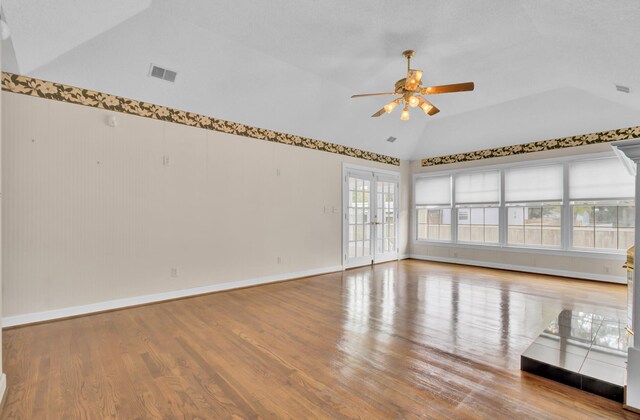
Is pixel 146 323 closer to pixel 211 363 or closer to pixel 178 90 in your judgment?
pixel 211 363

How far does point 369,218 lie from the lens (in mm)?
7008

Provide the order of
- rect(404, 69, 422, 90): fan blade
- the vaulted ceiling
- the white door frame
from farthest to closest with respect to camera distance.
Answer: the white door frame
rect(404, 69, 422, 90): fan blade
the vaulted ceiling

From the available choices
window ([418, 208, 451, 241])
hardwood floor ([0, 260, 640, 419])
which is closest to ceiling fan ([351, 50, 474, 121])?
hardwood floor ([0, 260, 640, 419])

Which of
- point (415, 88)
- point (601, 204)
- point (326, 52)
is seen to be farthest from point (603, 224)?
point (326, 52)

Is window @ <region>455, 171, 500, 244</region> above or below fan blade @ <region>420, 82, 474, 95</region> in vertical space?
below

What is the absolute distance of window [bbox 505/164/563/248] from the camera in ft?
19.5

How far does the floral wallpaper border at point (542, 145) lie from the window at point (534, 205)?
395 millimetres

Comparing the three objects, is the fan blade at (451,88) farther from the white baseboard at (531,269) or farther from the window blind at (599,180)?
the white baseboard at (531,269)

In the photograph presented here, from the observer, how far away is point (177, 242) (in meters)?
4.31

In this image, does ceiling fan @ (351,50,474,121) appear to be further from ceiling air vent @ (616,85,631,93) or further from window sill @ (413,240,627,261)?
window sill @ (413,240,627,261)

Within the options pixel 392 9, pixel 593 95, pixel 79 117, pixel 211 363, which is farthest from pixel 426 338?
pixel 593 95

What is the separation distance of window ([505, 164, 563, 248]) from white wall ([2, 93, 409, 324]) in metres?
4.55

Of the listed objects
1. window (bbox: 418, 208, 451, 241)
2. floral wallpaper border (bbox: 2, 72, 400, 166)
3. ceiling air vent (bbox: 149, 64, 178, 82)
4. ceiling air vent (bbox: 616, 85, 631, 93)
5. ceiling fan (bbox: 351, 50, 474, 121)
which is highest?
ceiling air vent (bbox: 149, 64, 178, 82)

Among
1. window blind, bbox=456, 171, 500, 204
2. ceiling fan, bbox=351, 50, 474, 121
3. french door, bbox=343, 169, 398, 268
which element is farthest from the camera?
window blind, bbox=456, 171, 500, 204
